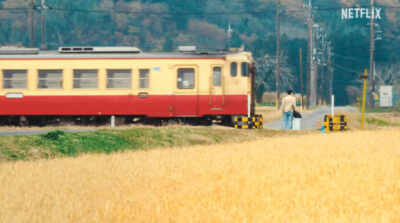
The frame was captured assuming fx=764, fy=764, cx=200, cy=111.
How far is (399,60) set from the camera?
131 metres

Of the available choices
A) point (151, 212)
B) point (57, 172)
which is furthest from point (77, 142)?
point (151, 212)

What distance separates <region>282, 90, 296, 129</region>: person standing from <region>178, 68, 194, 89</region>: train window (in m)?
3.68

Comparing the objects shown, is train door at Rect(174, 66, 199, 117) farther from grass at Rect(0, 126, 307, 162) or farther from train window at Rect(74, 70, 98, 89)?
train window at Rect(74, 70, 98, 89)

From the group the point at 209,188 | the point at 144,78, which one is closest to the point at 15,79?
the point at 144,78

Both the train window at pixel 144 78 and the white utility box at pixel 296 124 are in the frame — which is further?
the white utility box at pixel 296 124

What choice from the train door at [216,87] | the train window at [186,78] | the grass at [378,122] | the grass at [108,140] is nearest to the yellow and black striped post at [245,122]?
the train door at [216,87]

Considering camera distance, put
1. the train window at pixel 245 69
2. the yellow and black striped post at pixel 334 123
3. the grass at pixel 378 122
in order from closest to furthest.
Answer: the train window at pixel 245 69 → the yellow and black striped post at pixel 334 123 → the grass at pixel 378 122

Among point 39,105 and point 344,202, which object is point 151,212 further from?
point 39,105

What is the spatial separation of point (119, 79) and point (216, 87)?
3.78m

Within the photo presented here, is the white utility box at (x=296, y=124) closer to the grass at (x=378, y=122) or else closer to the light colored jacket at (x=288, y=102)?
the light colored jacket at (x=288, y=102)

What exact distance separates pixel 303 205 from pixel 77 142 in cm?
1247

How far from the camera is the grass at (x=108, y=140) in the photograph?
19.6 metres

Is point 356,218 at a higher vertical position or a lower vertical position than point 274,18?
lower

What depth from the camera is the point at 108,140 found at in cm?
2248
